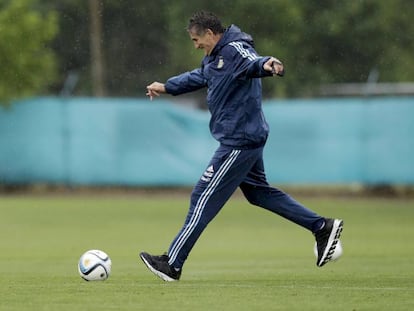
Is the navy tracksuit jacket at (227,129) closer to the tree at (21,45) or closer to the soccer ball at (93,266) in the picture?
the soccer ball at (93,266)

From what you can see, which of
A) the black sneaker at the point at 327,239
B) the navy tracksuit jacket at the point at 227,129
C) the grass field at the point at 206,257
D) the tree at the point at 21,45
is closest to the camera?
the grass field at the point at 206,257

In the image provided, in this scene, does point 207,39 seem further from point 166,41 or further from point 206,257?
point 166,41

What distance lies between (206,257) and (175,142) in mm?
12591

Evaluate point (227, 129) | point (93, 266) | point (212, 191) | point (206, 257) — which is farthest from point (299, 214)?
point (206, 257)

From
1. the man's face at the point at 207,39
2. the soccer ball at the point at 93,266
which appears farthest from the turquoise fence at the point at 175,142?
the soccer ball at the point at 93,266

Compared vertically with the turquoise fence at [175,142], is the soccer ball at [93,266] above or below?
above

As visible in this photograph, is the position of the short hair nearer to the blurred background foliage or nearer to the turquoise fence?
the turquoise fence

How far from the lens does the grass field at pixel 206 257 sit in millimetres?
9281

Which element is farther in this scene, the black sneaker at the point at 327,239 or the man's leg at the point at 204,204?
the black sneaker at the point at 327,239

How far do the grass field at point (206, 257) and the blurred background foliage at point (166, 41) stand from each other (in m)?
4.38

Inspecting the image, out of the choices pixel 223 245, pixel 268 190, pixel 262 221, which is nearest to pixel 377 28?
pixel 262 221

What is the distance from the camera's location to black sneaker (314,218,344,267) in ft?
36.7

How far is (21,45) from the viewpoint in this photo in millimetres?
29078

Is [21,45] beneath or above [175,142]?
above
